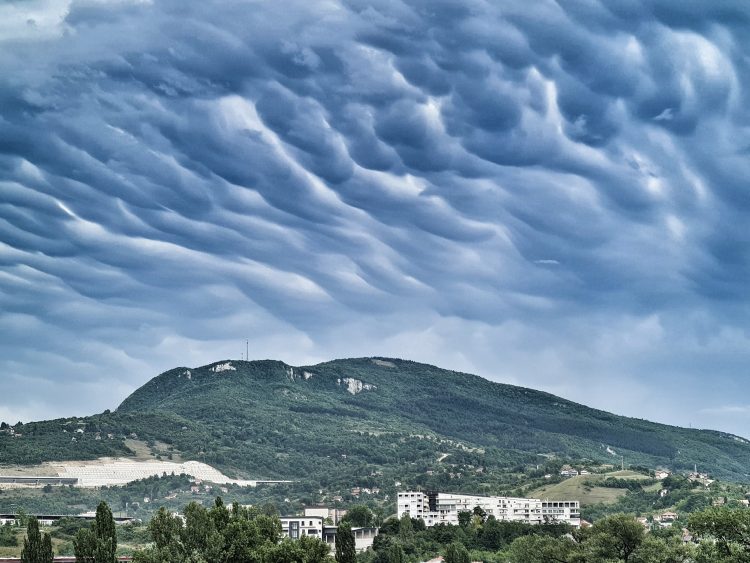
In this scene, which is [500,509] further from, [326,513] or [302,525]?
[302,525]

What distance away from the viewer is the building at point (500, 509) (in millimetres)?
181250

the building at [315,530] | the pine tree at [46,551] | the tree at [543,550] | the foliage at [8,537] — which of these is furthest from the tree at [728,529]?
the building at [315,530]

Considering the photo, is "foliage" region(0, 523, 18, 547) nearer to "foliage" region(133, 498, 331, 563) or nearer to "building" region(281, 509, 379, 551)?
"foliage" region(133, 498, 331, 563)

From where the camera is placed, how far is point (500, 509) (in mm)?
183625

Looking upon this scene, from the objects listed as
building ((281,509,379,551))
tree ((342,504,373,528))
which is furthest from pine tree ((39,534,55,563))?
tree ((342,504,373,528))

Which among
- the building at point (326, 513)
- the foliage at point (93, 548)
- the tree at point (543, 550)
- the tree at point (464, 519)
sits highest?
the building at point (326, 513)

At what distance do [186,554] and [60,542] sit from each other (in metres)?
46.1

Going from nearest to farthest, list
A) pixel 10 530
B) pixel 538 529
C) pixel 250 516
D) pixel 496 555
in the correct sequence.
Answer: pixel 250 516, pixel 10 530, pixel 496 555, pixel 538 529

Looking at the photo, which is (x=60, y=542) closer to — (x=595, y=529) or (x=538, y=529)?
(x=595, y=529)

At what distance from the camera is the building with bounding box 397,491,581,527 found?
595 feet

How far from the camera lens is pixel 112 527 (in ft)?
214

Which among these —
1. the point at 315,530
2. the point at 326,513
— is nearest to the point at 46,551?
the point at 315,530

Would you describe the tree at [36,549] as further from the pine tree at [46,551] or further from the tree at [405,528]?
the tree at [405,528]

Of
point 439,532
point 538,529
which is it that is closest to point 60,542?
point 439,532
